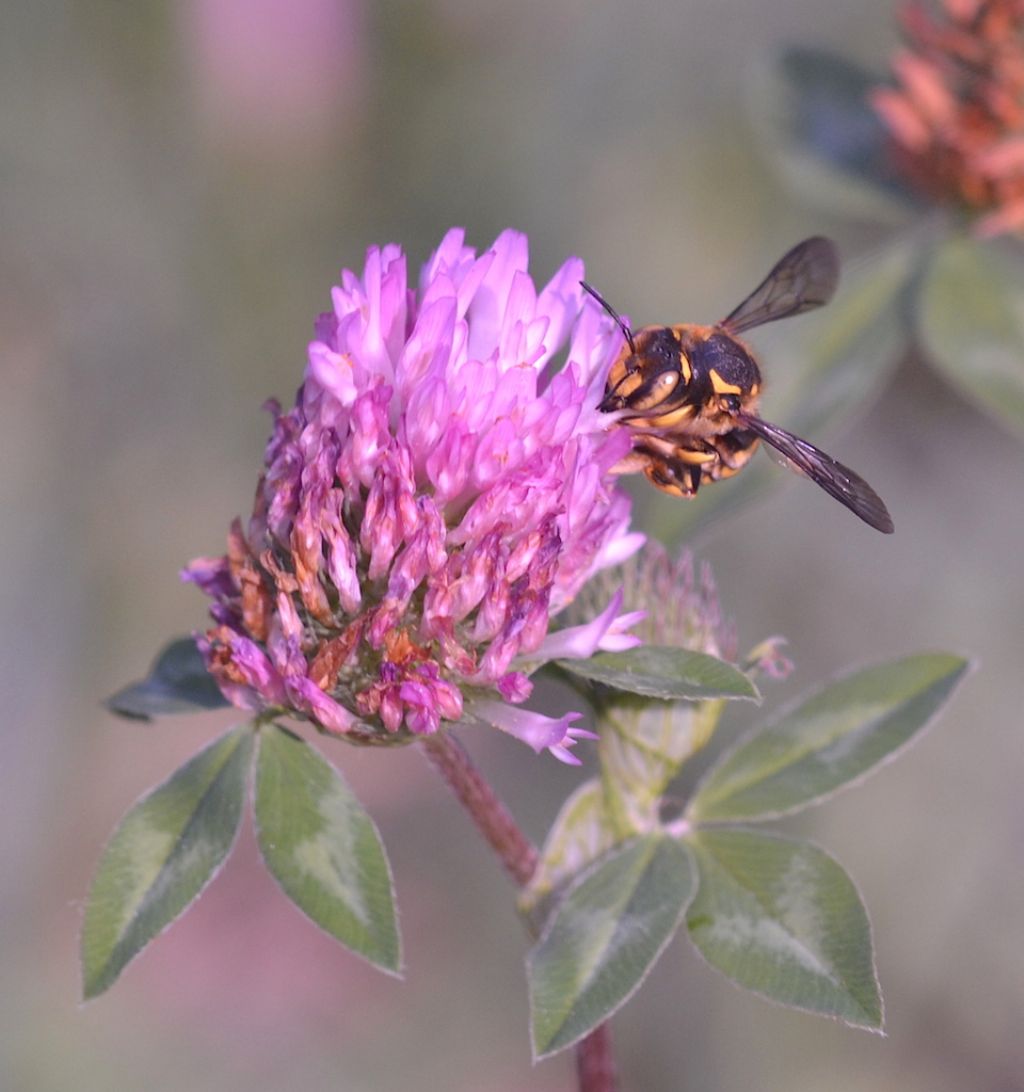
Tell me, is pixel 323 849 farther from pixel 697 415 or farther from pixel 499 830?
pixel 697 415

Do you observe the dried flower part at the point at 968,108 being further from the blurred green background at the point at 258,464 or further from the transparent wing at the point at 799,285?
the blurred green background at the point at 258,464

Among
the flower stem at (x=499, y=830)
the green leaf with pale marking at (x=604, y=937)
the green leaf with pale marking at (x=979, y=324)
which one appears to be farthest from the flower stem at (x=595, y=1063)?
the green leaf with pale marking at (x=979, y=324)

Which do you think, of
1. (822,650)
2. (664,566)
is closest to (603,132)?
(822,650)

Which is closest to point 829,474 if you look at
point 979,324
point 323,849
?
point 323,849

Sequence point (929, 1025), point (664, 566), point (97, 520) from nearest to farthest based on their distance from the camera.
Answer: point (664, 566) < point (929, 1025) < point (97, 520)

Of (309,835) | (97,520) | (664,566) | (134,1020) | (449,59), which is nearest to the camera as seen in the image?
(309,835)

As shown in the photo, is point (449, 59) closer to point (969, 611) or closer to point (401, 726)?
point (969, 611)
